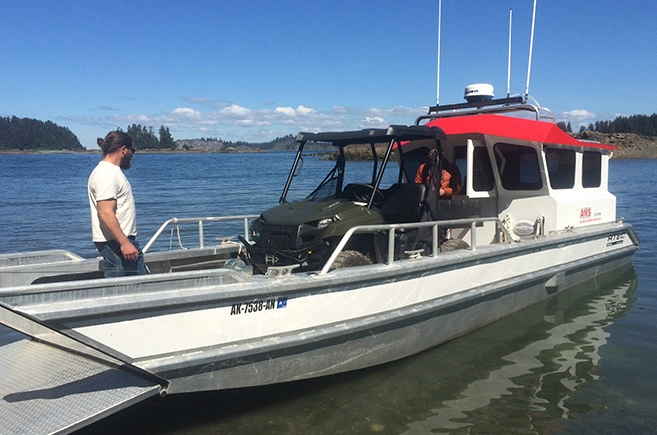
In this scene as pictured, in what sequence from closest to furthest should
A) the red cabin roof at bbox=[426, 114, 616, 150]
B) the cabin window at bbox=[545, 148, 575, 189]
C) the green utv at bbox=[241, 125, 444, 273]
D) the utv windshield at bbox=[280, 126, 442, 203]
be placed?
the green utv at bbox=[241, 125, 444, 273] → the utv windshield at bbox=[280, 126, 442, 203] → the red cabin roof at bbox=[426, 114, 616, 150] → the cabin window at bbox=[545, 148, 575, 189]

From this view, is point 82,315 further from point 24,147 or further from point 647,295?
point 24,147

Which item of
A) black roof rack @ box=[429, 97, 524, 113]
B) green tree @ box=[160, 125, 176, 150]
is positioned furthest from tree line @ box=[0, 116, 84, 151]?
black roof rack @ box=[429, 97, 524, 113]

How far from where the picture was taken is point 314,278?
4.43 meters

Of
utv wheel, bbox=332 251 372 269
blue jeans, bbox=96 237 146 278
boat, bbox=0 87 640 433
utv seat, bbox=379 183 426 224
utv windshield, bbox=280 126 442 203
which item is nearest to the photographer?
boat, bbox=0 87 640 433

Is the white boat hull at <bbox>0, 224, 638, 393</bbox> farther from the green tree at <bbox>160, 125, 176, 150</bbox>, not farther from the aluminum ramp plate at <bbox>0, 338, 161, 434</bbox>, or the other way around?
the green tree at <bbox>160, 125, 176, 150</bbox>

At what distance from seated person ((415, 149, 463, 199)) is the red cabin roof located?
53 centimetres

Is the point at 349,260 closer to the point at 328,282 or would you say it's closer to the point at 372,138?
the point at 328,282

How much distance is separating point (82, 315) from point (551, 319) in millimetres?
6096

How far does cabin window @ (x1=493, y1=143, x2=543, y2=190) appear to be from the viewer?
742cm

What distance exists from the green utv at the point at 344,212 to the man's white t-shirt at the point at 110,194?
4.67ft

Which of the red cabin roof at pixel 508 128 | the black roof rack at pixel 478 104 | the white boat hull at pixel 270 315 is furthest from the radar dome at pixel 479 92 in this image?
the white boat hull at pixel 270 315

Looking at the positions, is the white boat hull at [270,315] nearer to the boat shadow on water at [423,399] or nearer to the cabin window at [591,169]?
the boat shadow on water at [423,399]

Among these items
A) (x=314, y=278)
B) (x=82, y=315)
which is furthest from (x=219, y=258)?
(x=82, y=315)

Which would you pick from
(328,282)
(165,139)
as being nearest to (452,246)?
(328,282)
